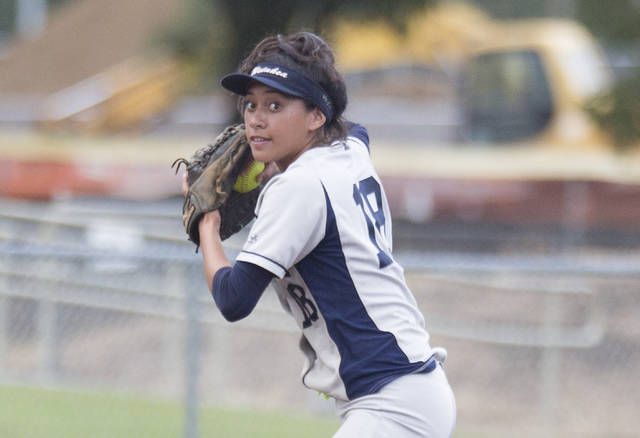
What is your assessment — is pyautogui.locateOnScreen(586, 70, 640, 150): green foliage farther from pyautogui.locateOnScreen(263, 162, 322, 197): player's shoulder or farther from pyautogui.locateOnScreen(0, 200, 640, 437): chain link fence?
pyautogui.locateOnScreen(263, 162, 322, 197): player's shoulder

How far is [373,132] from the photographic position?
75.9ft

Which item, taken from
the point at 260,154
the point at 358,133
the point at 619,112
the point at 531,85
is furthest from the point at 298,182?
the point at 531,85

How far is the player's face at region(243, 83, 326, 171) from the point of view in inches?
107

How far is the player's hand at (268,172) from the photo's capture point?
9.92 ft

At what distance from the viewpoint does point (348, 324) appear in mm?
2668

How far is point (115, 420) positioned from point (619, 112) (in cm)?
470

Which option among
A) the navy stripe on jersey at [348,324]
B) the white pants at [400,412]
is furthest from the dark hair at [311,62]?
the white pants at [400,412]

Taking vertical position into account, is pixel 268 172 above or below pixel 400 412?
above

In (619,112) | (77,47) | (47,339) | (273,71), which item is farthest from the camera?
(77,47)

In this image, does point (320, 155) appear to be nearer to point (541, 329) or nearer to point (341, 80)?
point (341, 80)

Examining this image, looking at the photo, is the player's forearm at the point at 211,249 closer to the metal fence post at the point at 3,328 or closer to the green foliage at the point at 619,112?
the metal fence post at the point at 3,328

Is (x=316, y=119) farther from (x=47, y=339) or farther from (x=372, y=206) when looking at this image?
(x=47, y=339)

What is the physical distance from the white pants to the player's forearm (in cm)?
54

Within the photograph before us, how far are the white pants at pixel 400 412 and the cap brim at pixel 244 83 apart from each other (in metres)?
0.87
